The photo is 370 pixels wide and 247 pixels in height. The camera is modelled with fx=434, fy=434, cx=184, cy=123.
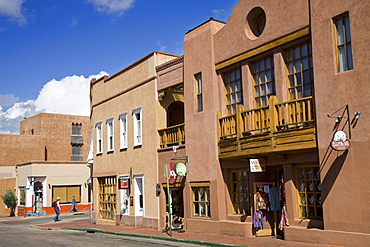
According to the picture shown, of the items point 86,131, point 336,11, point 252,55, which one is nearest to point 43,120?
point 86,131

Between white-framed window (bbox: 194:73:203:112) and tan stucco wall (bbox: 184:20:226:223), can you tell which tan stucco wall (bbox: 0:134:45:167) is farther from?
white-framed window (bbox: 194:73:203:112)

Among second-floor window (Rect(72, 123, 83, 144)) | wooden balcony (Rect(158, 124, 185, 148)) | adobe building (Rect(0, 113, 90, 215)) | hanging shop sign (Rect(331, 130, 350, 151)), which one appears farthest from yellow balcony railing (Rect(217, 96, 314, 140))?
second-floor window (Rect(72, 123, 83, 144))

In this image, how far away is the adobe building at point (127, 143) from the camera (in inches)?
840

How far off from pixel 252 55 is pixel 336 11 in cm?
376

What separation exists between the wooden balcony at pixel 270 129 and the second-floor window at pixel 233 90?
2.16 ft

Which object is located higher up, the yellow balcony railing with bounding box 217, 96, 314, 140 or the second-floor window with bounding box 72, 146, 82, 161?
the second-floor window with bounding box 72, 146, 82, 161

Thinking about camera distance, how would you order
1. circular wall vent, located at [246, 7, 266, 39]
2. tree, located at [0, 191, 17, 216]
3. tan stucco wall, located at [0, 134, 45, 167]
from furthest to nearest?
tan stucco wall, located at [0, 134, 45, 167] < tree, located at [0, 191, 17, 216] < circular wall vent, located at [246, 7, 266, 39]

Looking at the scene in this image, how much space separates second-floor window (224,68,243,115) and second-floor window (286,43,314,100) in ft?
8.31

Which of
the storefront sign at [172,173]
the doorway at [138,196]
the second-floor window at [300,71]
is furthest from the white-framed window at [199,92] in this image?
the doorway at [138,196]

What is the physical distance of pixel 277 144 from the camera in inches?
552

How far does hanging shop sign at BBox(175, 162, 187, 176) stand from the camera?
714 inches

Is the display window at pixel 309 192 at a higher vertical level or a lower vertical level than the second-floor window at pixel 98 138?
lower

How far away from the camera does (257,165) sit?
1483 centimetres

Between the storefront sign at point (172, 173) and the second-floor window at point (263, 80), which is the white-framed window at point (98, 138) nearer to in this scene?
the storefront sign at point (172, 173)
